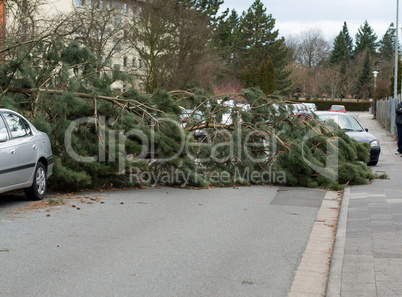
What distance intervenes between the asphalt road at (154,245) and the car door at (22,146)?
1.98 feet

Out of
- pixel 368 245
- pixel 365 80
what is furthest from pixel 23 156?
pixel 365 80

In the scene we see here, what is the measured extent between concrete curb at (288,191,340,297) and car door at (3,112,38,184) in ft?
15.4

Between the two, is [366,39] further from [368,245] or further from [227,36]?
[368,245]

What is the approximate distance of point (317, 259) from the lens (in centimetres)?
654

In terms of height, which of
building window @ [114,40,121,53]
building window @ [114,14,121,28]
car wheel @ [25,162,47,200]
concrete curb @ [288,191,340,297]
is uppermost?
building window @ [114,14,121,28]

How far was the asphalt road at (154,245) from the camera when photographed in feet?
17.3

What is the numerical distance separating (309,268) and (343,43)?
117819 mm

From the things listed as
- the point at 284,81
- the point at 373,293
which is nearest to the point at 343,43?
the point at 284,81

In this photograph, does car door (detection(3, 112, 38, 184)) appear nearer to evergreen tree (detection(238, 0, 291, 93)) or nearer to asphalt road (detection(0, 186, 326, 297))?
asphalt road (detection(0, 186, 326, 297))

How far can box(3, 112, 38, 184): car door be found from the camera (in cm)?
905

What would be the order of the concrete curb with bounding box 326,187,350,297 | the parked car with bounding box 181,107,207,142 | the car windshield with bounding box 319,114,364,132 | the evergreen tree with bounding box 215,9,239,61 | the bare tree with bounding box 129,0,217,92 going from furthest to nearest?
the evergreen tree with bounding box 215,9,239,61, the bare tree with bounding box 129,0,217,92, the car windshield with bounding box 319,114,364,132, the parked car with bounding box 181,107,207,142, the concrete curb with bounding box 326,187,350,297

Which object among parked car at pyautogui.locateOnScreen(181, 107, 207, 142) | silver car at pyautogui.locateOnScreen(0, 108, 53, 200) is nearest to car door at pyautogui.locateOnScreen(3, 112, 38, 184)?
silver car at pyautogui.locateOnScreen(0, 108, 53, 200)

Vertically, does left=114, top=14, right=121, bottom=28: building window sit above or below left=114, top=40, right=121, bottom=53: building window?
above

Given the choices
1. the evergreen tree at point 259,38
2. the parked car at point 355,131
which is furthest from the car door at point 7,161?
the evergreen tree at point 259,38
